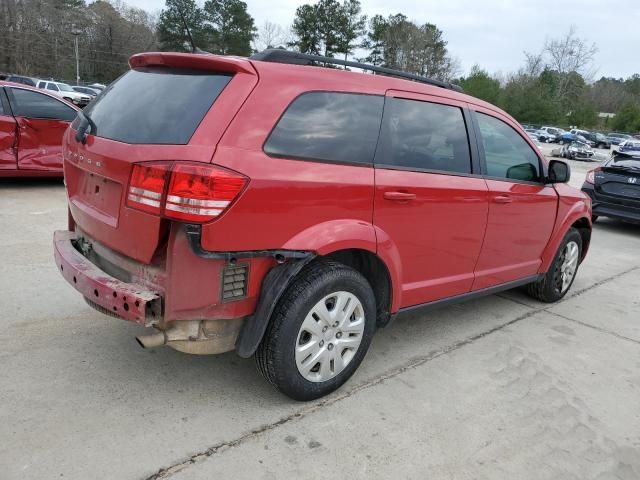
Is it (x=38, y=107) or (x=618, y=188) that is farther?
(x=618, y=188)

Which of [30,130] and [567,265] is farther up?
[30,130]

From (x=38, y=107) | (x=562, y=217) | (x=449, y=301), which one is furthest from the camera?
(x=38, y=107)

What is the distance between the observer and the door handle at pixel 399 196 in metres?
2.89

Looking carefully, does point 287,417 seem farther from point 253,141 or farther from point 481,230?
point 481,230

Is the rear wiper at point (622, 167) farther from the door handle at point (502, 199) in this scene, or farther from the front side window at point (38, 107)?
the front side window at point (38, 107)

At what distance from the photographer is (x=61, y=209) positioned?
6.66 meters

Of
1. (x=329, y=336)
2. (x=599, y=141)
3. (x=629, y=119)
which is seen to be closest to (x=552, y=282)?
(x=329, y=336)

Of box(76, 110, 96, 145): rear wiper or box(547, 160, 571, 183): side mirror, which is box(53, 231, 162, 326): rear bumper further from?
box(547, 160, 571, 183): side mirror

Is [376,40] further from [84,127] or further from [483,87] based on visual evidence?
[84,127]

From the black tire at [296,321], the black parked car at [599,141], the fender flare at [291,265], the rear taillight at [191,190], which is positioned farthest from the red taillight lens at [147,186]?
the black parked car at [599,141]

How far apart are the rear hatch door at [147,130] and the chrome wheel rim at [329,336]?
2.95 ft

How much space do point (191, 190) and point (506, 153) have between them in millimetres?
2688

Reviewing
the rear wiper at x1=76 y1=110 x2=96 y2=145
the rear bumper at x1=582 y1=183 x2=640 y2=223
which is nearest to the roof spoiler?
the rear wiper at x1=76 y1=110 x2=96 y2=145

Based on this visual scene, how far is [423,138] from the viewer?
3213mm
